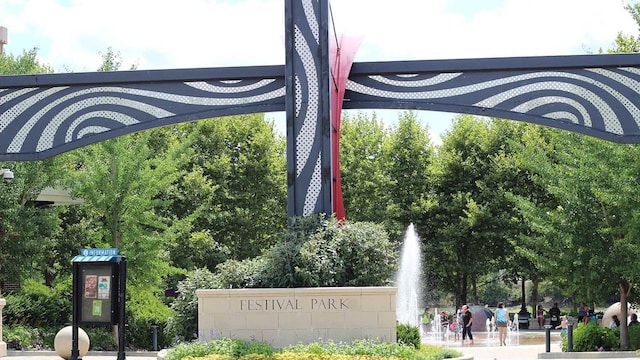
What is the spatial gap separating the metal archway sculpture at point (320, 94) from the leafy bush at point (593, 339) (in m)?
8.28

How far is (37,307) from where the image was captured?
99.2ft

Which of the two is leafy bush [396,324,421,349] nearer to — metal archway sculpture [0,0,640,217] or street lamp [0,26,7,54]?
metal archway sculpture [0,0,640,217]

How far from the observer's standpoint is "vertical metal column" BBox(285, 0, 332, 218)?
1808 cm

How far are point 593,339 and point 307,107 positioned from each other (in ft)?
37.9

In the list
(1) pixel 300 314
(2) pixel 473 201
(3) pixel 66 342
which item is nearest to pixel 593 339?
(1) pixel 300 314

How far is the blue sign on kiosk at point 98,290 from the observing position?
687 inches

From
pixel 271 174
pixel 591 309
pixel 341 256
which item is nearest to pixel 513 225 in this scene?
pixel 591 309

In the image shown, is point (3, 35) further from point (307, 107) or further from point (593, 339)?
point (593, 339)

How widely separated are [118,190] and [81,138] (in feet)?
39.8

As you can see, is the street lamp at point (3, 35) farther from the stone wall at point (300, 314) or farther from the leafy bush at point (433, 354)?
the leafy bush at point (433, 354)

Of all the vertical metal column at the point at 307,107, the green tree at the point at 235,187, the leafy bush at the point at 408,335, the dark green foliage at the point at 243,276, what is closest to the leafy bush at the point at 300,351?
the leafy bush at the point at 408,335

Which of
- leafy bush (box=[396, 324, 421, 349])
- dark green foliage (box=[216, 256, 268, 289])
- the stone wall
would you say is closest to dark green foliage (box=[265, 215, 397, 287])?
dark green foliage (box=[216, 256, 268, 289])

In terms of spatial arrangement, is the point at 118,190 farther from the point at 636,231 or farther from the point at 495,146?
the point at 495,146

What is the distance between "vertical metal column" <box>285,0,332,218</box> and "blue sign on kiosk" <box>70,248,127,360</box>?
339 cm
